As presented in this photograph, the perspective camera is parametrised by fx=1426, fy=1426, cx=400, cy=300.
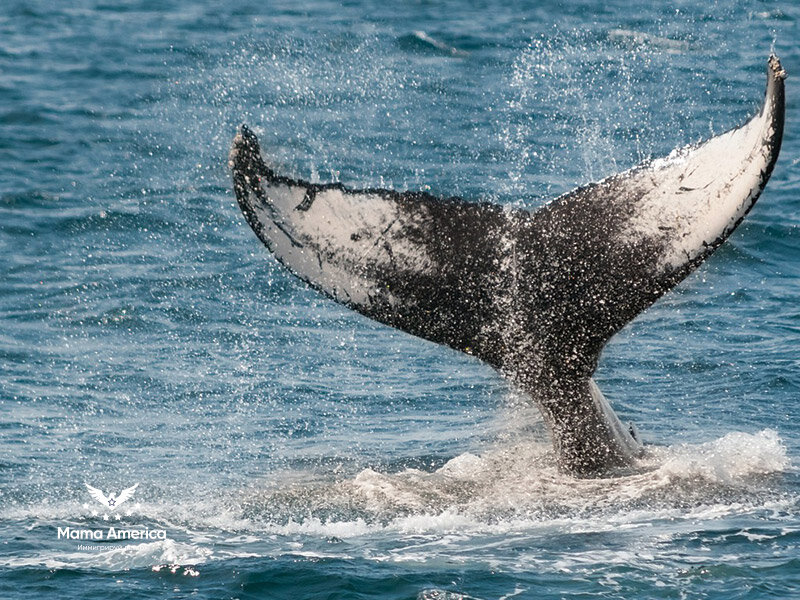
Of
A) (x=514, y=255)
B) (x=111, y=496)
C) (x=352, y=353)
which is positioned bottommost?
(x=111, y=496)

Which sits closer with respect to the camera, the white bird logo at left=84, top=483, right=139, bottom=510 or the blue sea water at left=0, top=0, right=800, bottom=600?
the blue sea water at left=0, top=0, right=800, bottom=600

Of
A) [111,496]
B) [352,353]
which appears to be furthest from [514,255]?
[352,353]

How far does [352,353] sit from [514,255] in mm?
5704

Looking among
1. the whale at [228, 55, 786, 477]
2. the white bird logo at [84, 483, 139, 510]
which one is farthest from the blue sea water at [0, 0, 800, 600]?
the whale at [228, 55, 786, 477]

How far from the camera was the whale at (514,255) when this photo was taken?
886cm

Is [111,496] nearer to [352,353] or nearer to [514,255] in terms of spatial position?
[514,255]

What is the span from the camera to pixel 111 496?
438 inches

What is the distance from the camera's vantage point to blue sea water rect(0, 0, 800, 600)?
9.38 meters

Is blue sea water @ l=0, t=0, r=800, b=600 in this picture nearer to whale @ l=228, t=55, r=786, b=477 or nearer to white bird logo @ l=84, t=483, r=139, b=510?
white bird logo @ l=84, t=483, r=139, b=510

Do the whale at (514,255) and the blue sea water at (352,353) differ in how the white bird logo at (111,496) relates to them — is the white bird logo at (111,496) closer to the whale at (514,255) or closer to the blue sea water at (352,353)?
the blue sea water at (352,353)

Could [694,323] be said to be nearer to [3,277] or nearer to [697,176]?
[697,176]

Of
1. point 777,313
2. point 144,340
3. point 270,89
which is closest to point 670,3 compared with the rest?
point 270,89

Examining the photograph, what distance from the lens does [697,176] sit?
28.7 ft

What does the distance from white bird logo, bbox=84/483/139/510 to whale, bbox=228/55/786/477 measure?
2.89 metres
